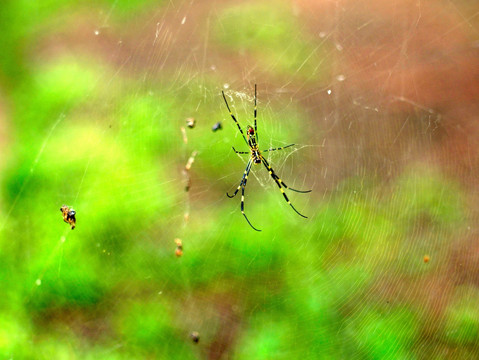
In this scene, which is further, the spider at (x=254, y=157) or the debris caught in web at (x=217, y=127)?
the debris caught in web at (x=217, y=127)

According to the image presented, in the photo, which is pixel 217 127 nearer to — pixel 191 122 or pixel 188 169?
pixel 191 122

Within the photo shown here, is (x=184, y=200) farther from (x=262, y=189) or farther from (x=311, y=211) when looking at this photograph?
(x=311, y=211)

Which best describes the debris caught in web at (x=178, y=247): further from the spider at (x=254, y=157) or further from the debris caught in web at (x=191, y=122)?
the debris caught in web at (x=191, y=122)

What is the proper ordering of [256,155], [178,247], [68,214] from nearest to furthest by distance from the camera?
[256,155], [68,214], [178,247]

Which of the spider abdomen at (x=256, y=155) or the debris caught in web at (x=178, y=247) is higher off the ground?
the spider abdomen at (x=256, y=155)


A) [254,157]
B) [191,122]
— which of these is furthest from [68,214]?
[254,157]

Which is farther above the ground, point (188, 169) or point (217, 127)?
point (217, 127)

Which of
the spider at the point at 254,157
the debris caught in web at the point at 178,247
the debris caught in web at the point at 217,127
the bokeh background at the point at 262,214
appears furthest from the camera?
the debris caught in web at the point at 178,247

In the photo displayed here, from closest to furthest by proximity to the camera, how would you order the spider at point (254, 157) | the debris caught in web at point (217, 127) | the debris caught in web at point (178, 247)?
1. the spider at point (254, 157)
2. the debris caught in web at point (217, 127)
3. the debris caught in web at point (178, 247)

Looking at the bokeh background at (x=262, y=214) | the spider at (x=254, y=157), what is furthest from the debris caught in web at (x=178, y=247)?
the spider at (x=254, y=157)
